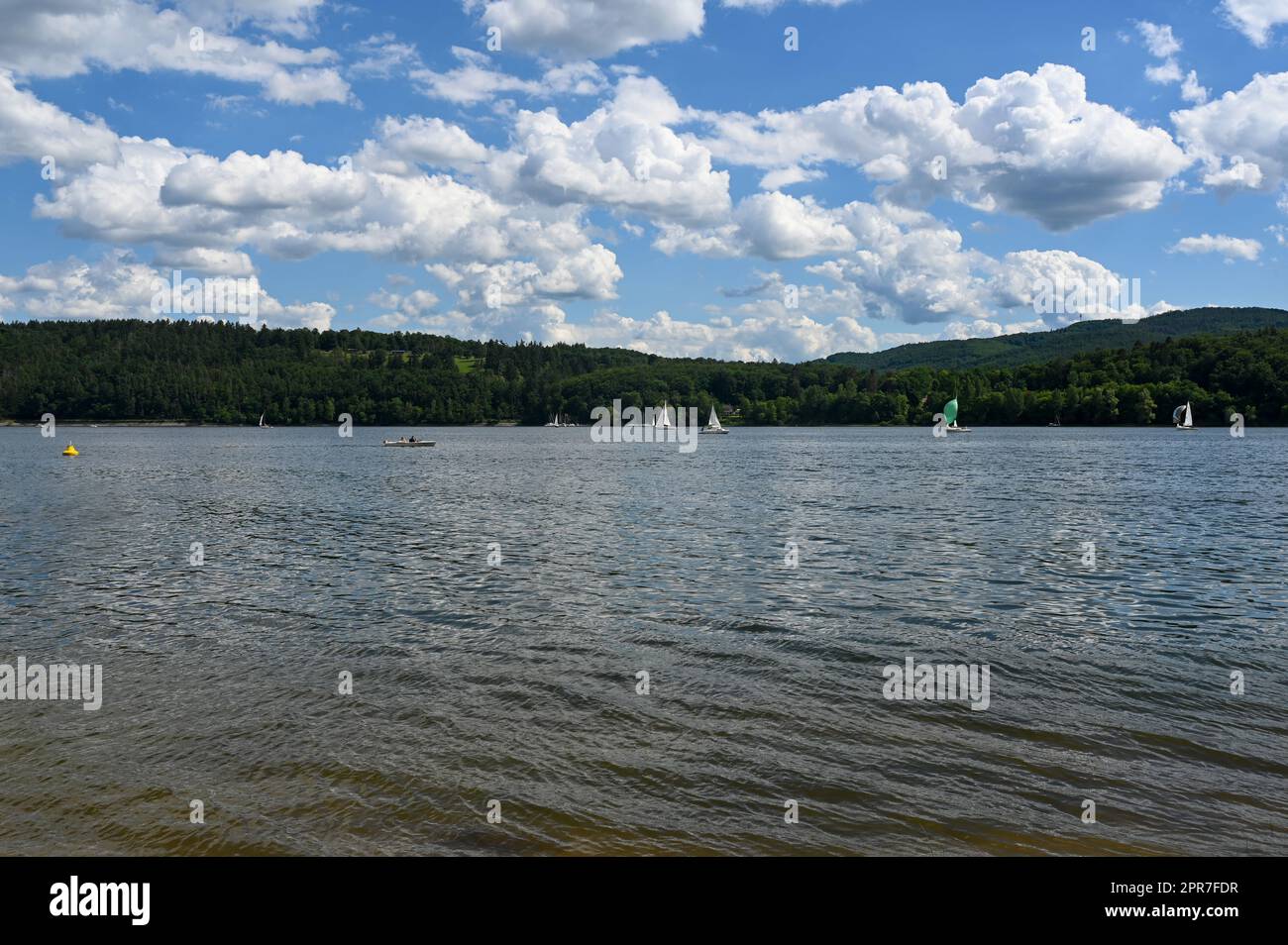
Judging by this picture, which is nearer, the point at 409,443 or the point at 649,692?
the point at 649,692

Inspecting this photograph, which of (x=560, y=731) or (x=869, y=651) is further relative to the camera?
(x=869, y=651)

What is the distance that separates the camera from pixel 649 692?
16.4m

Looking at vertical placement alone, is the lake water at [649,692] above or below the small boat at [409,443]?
below

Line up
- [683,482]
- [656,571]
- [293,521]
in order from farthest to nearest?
[683,482], [293,521], [656,571]

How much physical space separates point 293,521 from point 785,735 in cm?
3774

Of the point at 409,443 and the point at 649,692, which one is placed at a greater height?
the point at 409,443

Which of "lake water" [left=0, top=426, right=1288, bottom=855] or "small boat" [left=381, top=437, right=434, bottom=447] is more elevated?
"small boat" [left=381, top=437, right=434, bottom=447]

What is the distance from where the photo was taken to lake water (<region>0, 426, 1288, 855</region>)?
1120 cm

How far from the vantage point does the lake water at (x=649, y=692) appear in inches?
441

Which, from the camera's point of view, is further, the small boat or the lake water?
the small boat

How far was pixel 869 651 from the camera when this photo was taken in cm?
1888
